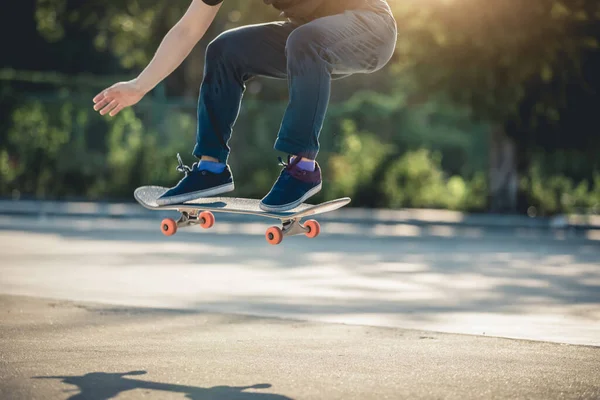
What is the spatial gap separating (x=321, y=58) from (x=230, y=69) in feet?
2.17

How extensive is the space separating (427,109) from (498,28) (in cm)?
763

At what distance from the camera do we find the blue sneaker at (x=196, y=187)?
260 inches

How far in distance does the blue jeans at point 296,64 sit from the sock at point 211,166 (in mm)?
40

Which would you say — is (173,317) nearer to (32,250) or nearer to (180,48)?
(180,48)

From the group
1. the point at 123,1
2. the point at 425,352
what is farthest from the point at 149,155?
the point at 425,352

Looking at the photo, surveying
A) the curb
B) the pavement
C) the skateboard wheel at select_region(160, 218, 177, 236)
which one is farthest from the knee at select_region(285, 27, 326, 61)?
the curb

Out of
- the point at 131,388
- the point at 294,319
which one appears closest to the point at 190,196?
the point at 131,388

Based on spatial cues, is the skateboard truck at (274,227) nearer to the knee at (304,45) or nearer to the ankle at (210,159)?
the ankle at (210,159)

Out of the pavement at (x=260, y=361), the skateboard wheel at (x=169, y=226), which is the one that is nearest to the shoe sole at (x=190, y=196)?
the skateboard wheel at (x=169, y=226)

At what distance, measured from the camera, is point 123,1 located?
25.9 meters

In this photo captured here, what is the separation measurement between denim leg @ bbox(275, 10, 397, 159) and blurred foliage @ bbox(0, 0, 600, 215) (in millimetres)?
13689

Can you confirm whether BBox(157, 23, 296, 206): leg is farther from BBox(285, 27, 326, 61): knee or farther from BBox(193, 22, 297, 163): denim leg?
BBox(285, 27, 326, 61): knee

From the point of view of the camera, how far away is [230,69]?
Result: 652 cm

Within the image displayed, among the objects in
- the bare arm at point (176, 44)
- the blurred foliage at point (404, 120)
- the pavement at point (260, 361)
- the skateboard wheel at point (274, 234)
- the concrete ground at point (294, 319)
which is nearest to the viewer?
the pavement at point (260, 361)
